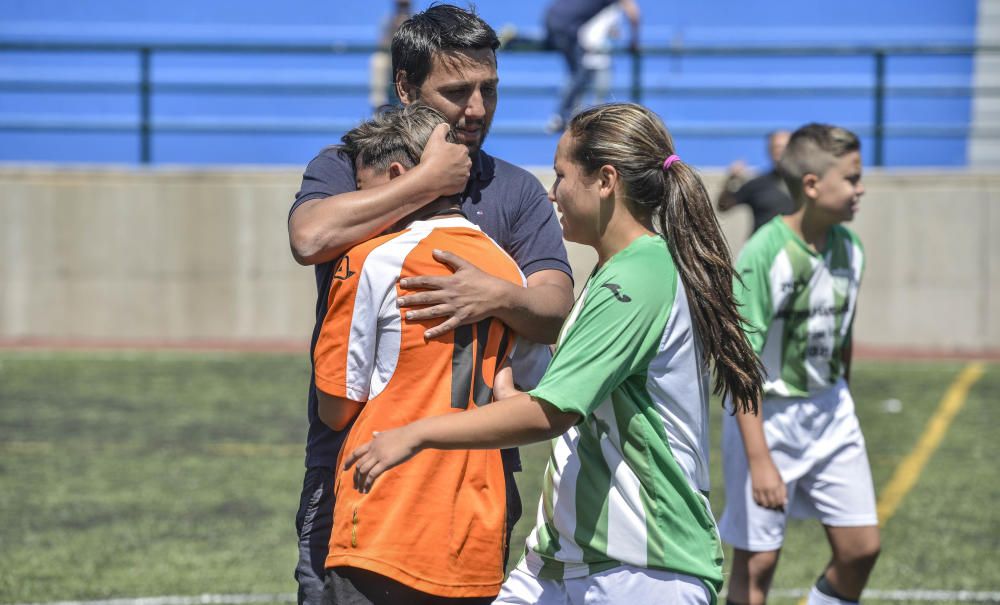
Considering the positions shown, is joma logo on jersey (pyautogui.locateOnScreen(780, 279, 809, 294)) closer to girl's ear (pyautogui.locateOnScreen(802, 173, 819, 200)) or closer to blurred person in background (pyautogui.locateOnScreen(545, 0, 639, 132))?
girl's ear (pyautogui.locateOnScreen(802, 173, 819, 200))

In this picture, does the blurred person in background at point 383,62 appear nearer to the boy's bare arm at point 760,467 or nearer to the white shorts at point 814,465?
the white shorts at point 814,465

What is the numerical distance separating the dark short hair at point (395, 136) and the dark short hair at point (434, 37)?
23 centimetres

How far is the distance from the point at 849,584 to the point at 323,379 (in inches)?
102

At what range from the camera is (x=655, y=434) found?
9.49 feet

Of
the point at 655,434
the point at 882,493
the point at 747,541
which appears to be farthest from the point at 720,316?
the point at 882,493

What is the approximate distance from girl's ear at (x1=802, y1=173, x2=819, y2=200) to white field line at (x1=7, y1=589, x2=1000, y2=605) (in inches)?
79.1

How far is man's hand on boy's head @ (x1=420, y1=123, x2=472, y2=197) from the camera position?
2879mm

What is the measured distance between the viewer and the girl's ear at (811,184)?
15.6ft

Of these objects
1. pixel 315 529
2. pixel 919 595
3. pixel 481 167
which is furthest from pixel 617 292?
pixel 919 595

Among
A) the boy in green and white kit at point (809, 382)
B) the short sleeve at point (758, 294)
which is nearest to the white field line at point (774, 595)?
the boy in green and white kit at point (809, 382)

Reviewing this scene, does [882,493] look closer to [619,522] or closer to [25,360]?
[619,522]

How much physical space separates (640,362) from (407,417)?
19.6 inches

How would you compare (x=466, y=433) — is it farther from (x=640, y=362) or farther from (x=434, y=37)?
(x=434, y=37)

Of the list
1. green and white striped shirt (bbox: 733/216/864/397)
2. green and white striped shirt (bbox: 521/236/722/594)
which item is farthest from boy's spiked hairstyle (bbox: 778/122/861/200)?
green and white striped shirt (bbox: 521/236/722/594)
